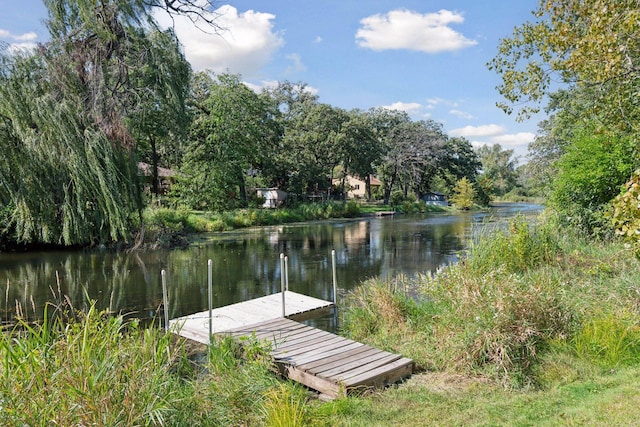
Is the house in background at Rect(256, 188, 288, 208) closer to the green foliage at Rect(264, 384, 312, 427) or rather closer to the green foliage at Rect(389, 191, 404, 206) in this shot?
the green foliage at Rect(389, 191, 404, 206)

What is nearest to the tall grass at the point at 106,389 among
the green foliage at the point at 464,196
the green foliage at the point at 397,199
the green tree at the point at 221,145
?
the green tree at the point at 221,145

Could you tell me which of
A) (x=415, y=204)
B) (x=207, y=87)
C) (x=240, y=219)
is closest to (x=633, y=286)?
(x=240, y=219)

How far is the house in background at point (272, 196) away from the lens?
1538 inches

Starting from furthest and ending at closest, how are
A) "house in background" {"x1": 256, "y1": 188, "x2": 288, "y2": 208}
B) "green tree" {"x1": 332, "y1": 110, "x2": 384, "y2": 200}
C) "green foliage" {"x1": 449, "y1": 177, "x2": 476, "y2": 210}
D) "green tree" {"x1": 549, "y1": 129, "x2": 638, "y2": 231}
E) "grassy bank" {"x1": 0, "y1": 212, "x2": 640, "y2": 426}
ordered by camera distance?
"green foliage" {"x1": 449, "y1": 177, "x2": 476, "y2": 210}
"green tree" {"x1": 332, "y1": 110, "x2": 384, "y2": 200}
"house in background" {"x1": 256, "y1": 188, "x2": 288, "y2": 208}
"green tree" {"x1": 549, "y1": 129, "x2": 638, "y2": 231}
"grassy bank" {"x1": 0, "y1": 212, "x2": 640, "y2": 426}

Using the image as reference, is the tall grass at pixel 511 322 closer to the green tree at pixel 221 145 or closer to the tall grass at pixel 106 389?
the tall grass at pixel 106 389

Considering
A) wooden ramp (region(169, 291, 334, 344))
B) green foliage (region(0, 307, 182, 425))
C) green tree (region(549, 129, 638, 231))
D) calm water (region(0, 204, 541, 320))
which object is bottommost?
calm water (region(0, 204, 541, 320))

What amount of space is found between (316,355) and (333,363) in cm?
36

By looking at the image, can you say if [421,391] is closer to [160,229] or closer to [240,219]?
[160,229]

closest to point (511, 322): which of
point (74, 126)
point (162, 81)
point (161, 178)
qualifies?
point (74, 126)

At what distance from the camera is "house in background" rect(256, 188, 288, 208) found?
39062mm

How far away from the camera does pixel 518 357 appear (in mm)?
4957

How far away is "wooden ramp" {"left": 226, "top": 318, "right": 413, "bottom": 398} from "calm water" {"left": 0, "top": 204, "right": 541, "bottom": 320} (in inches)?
109

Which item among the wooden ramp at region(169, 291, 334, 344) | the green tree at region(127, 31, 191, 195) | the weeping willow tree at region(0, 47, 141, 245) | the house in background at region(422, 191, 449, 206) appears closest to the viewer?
the wooden ramp at region(169, 291, 334, 344)

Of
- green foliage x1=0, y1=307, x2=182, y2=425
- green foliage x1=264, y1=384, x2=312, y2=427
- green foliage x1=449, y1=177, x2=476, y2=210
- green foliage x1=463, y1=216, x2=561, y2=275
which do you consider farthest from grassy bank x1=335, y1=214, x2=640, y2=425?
green foliage x1=449, y1=177, x2=476, y2=210
